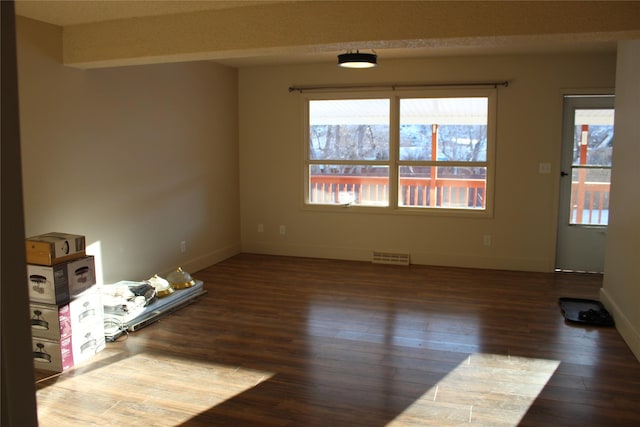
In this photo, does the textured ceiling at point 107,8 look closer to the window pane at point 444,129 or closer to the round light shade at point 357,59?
the round light shade at point 357,59

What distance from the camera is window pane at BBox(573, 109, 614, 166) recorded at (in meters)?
5.77

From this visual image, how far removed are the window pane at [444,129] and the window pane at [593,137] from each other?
100 cm

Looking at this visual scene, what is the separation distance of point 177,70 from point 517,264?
435cm

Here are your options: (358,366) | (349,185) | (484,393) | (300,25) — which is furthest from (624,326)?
(349,185)

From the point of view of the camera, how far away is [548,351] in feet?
11.9

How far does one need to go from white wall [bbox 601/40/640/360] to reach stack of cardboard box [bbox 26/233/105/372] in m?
3.73

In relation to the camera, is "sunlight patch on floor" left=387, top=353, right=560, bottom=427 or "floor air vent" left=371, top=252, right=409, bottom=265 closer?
"sunlight patch on floor" left=387, top=353, right=560, bottom=427

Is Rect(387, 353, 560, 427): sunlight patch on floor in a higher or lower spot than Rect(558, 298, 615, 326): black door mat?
lower

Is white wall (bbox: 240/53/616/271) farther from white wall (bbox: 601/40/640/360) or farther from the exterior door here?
white wall (bbox: 601/40/640/360)

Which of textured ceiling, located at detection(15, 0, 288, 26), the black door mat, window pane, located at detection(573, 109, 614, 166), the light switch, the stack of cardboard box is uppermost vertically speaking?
textured ceiling, located at detection(15, 0, 288, 26)

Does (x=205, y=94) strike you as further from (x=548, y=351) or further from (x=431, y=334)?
(x=548, y=351)

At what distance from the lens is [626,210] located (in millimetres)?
3990

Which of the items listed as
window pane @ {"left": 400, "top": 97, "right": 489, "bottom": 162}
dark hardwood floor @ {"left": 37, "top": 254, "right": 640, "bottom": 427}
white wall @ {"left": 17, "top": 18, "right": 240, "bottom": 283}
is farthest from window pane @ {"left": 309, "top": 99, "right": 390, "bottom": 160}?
dark hardwood floor @ {"left": 37, "top": 254, "right": 640, "bottom": 427}

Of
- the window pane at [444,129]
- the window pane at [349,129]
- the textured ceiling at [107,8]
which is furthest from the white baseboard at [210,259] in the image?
the textured ceiling at [107,8]
